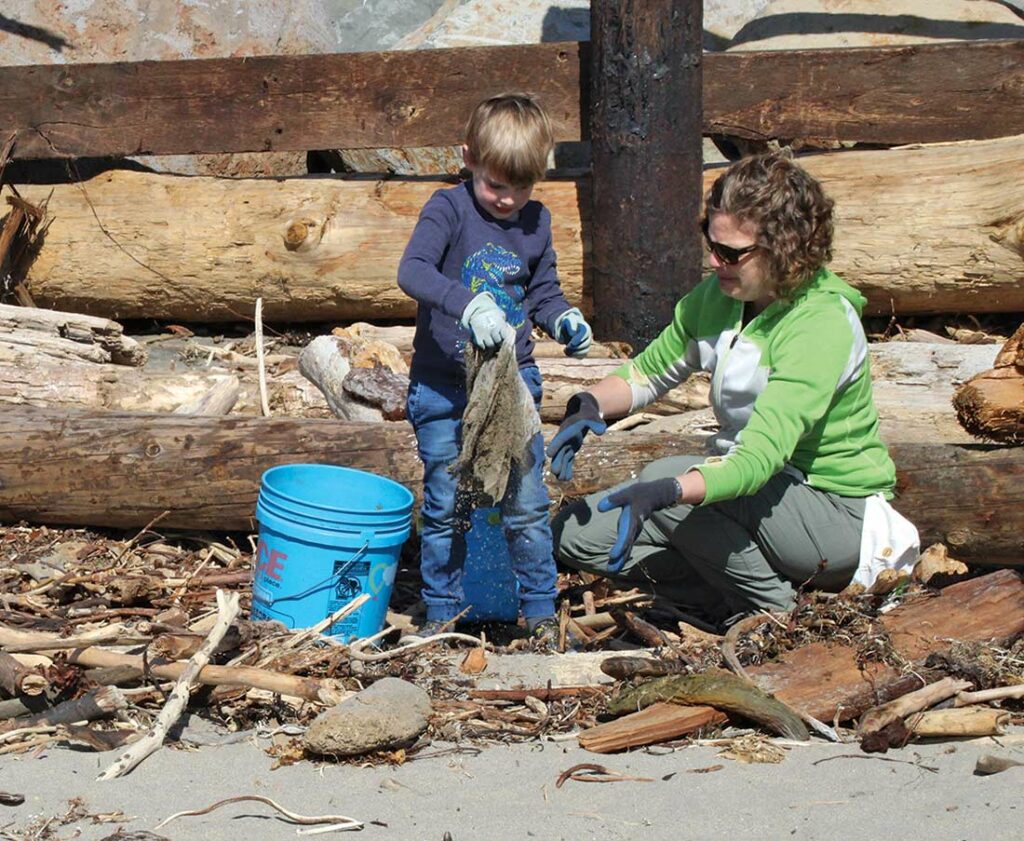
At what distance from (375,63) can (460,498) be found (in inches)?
142

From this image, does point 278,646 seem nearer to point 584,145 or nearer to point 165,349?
point 165,349

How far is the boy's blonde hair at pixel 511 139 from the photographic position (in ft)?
14.3

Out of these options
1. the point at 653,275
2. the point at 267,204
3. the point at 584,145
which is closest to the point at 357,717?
the point at 653,275

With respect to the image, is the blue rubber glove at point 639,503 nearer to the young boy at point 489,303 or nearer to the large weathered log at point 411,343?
the young boy at point 489,303

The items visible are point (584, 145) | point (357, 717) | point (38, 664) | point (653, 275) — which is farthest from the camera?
point (584, 145)

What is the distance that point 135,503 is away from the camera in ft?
18.2

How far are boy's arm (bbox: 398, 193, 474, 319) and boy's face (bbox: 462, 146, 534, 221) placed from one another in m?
0.13

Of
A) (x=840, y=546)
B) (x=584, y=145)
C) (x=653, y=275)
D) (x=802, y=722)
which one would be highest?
(x=584, y=145)

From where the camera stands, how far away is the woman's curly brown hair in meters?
4.14

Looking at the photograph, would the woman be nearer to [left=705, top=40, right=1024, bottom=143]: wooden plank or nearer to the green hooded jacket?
the green hooded jacket

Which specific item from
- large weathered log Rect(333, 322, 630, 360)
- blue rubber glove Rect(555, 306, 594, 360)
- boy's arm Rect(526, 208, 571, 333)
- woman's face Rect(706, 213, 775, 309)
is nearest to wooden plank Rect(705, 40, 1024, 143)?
large weathered log Rect(333, 322, 630, 360)

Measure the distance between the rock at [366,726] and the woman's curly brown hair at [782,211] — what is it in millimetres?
1731

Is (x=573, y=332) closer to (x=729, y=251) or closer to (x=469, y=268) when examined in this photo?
(x=469, y=268)

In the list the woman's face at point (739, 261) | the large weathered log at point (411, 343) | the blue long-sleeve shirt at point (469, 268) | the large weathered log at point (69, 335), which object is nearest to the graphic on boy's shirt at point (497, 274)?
the blue long-sleeve shirt at point (469, 268)
